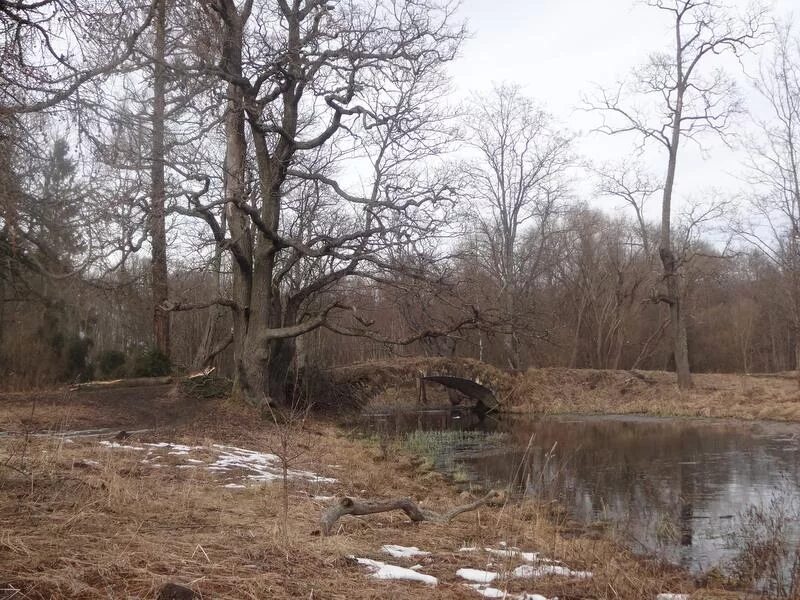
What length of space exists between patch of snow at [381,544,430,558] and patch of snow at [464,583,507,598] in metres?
0.76

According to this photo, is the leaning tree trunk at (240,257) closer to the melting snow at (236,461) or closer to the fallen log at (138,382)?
the fallen log at (138,382)

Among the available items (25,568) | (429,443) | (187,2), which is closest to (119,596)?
(25,568)

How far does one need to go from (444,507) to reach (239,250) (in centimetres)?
922

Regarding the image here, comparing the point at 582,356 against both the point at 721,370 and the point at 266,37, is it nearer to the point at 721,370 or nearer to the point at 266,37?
the point at 721,370

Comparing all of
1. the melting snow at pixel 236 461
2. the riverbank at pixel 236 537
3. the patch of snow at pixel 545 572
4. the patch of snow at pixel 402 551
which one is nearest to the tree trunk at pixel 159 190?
the riverbank at pixel 236 537

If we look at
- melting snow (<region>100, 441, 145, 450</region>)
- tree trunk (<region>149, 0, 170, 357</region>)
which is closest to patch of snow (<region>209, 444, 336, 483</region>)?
melting snow (<region>100, 441, 145, 450</region>)

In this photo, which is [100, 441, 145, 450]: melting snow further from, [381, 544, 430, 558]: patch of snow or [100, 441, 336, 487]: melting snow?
[381, 544, 430, 558]: patch of snow

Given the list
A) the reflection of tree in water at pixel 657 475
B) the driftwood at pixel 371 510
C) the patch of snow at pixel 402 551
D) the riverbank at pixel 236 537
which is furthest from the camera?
the reflection of tree in water at pixel 657 475

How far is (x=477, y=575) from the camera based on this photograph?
528 cm

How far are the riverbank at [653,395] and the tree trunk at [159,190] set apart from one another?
50.4ft

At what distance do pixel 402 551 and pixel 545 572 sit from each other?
43.1 inches

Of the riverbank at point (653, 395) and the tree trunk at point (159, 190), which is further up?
the tree trunk at point (159, 190)

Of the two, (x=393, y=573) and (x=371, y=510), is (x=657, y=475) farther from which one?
(x=393, y=573)

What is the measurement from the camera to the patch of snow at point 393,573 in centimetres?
496
